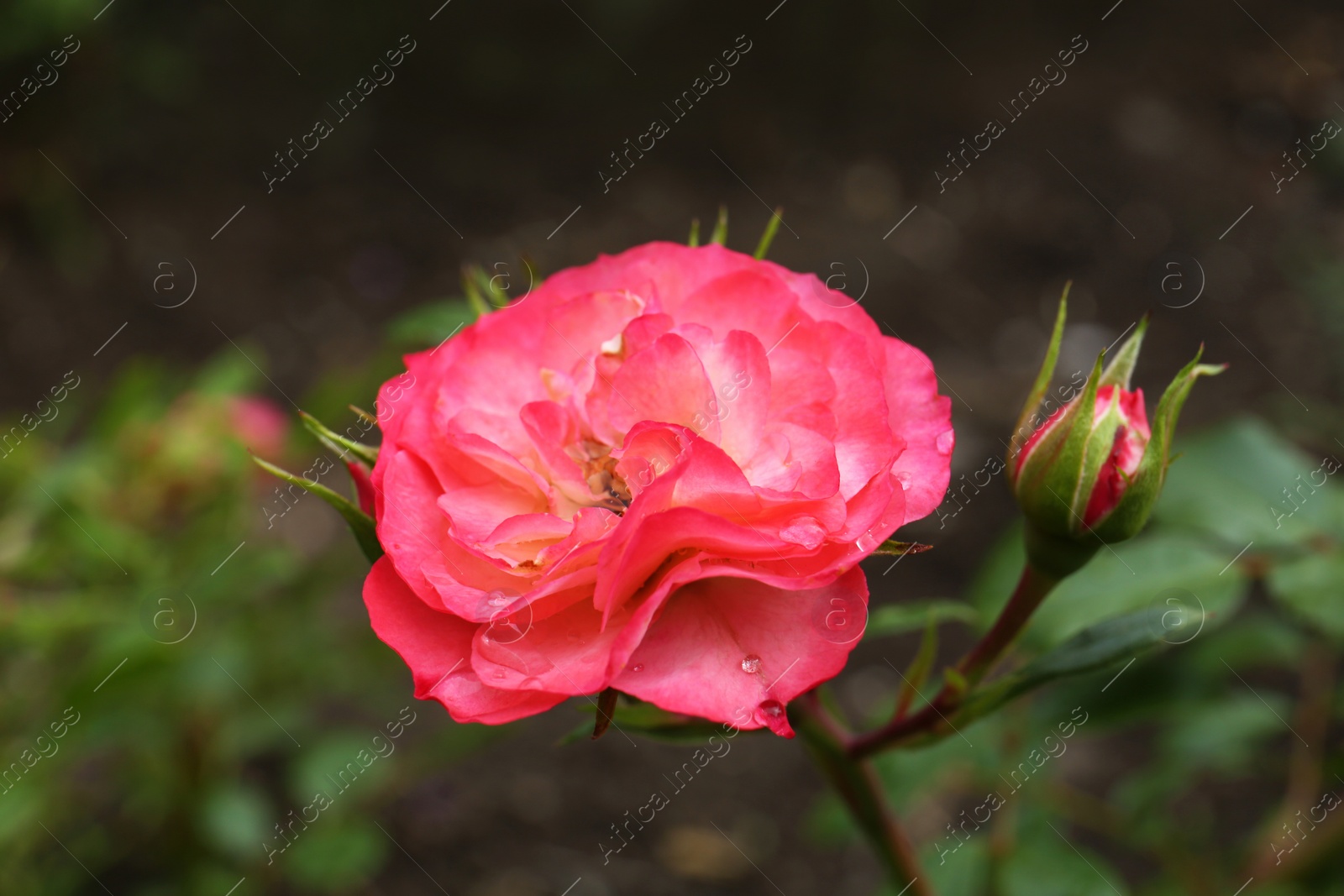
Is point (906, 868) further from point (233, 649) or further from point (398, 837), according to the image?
point (398, 837)

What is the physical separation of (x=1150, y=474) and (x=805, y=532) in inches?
10.3

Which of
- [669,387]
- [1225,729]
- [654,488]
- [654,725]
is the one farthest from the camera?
[1225,729]

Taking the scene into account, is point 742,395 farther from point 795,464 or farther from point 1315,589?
point 1315,589

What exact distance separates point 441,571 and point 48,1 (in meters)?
2.83

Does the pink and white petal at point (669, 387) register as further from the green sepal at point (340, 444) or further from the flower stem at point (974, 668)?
the flower stem at point (974, 668)

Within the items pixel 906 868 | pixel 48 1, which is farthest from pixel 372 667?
pixel 48 1

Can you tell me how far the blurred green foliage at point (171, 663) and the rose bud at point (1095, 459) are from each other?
1013mm

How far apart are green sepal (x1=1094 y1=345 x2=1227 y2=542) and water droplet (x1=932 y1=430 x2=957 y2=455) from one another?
138 mm

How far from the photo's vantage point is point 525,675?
0.63 metres

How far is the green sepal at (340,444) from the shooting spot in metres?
0.69

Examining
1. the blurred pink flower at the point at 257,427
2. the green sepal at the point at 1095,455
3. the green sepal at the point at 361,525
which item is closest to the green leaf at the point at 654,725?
the green sepal at the point at 361,525

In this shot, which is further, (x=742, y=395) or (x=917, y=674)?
(x=917, y=674)

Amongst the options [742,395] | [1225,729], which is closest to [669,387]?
[742,395]

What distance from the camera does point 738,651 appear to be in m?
0.65
